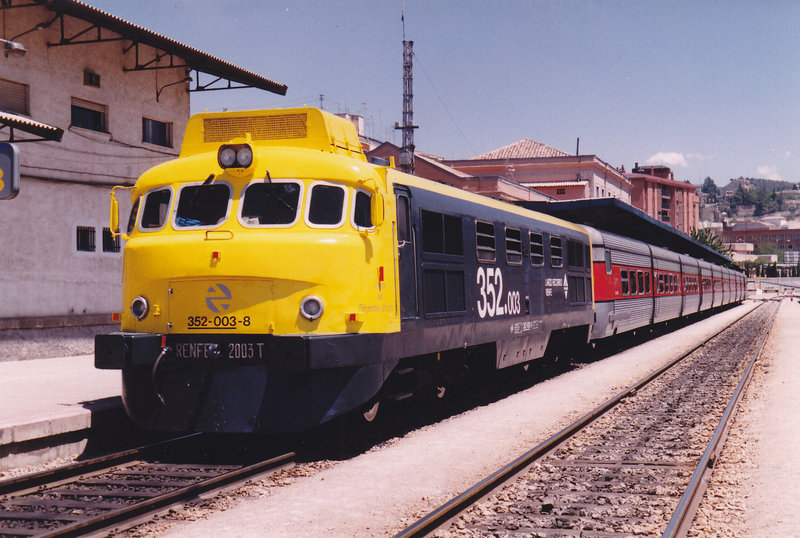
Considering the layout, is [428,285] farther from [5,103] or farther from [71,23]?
[71,23]

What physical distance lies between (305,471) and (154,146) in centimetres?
1474

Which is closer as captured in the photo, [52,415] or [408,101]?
[52,415]

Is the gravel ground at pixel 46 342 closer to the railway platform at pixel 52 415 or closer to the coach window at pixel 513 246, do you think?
Result: the railway platform at pixel 52 415

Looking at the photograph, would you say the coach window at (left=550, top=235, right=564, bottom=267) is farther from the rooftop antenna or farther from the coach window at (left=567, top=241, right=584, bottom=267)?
the rooftop antenna

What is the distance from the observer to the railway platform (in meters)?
7.63

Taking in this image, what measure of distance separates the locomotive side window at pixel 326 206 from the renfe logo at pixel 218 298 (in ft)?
→ 3.45

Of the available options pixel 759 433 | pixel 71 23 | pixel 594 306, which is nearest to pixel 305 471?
pixel 759 433

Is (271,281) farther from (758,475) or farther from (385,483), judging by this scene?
(758,475)

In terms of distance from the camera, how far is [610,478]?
7.17 metres

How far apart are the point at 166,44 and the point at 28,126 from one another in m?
5.63

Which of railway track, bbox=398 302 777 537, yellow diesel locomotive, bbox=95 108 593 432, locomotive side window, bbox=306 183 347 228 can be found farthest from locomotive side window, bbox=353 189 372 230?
railway track, bbox=398 302 777 537

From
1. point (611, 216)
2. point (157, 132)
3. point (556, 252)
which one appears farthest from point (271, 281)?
point (611, 216)

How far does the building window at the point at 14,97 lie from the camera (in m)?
16.3

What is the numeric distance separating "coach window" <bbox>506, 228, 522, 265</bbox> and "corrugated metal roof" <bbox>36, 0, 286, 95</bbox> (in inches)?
421
